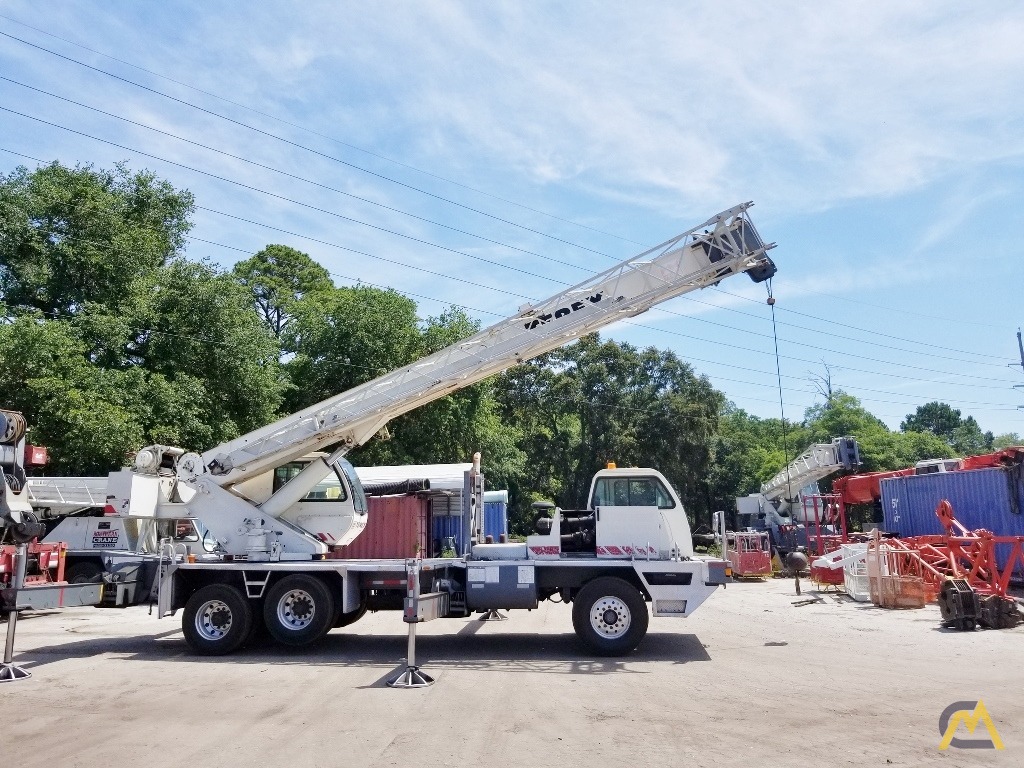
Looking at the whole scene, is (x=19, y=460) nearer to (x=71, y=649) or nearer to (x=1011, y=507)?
(x=71, y=649)

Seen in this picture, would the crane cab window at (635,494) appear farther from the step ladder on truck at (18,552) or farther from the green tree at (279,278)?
the green tree at (279,278)

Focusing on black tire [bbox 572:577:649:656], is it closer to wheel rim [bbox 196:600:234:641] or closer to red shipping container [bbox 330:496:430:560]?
wheel rim [bbox 196:600:234:641]

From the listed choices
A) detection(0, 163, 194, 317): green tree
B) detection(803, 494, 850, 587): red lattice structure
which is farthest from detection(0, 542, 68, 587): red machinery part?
detection(803, 494, 850, 587): red lattice structure

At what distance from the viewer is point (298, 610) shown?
11.8 meters

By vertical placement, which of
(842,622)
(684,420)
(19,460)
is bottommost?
(842,622)

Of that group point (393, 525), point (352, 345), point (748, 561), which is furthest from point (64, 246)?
point (748, 561)

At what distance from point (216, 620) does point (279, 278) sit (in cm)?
4326

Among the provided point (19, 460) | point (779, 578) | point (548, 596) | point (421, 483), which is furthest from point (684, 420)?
point (19, 460)

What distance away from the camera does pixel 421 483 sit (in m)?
22.7

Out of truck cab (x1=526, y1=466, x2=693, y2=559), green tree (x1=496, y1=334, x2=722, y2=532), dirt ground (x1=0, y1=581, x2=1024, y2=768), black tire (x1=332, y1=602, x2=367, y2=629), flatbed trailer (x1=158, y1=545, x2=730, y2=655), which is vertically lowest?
dirt ground (x1=0, y1=581, x2=1024, y2=768)

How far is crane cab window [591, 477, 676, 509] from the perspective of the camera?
11.8 meters

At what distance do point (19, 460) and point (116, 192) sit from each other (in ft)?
79.6

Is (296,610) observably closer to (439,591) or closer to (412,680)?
(439,591)

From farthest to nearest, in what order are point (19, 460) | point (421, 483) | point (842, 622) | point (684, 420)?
point (684, 420) → point (421, 483) → point (842, 622) → point (19, 460)
